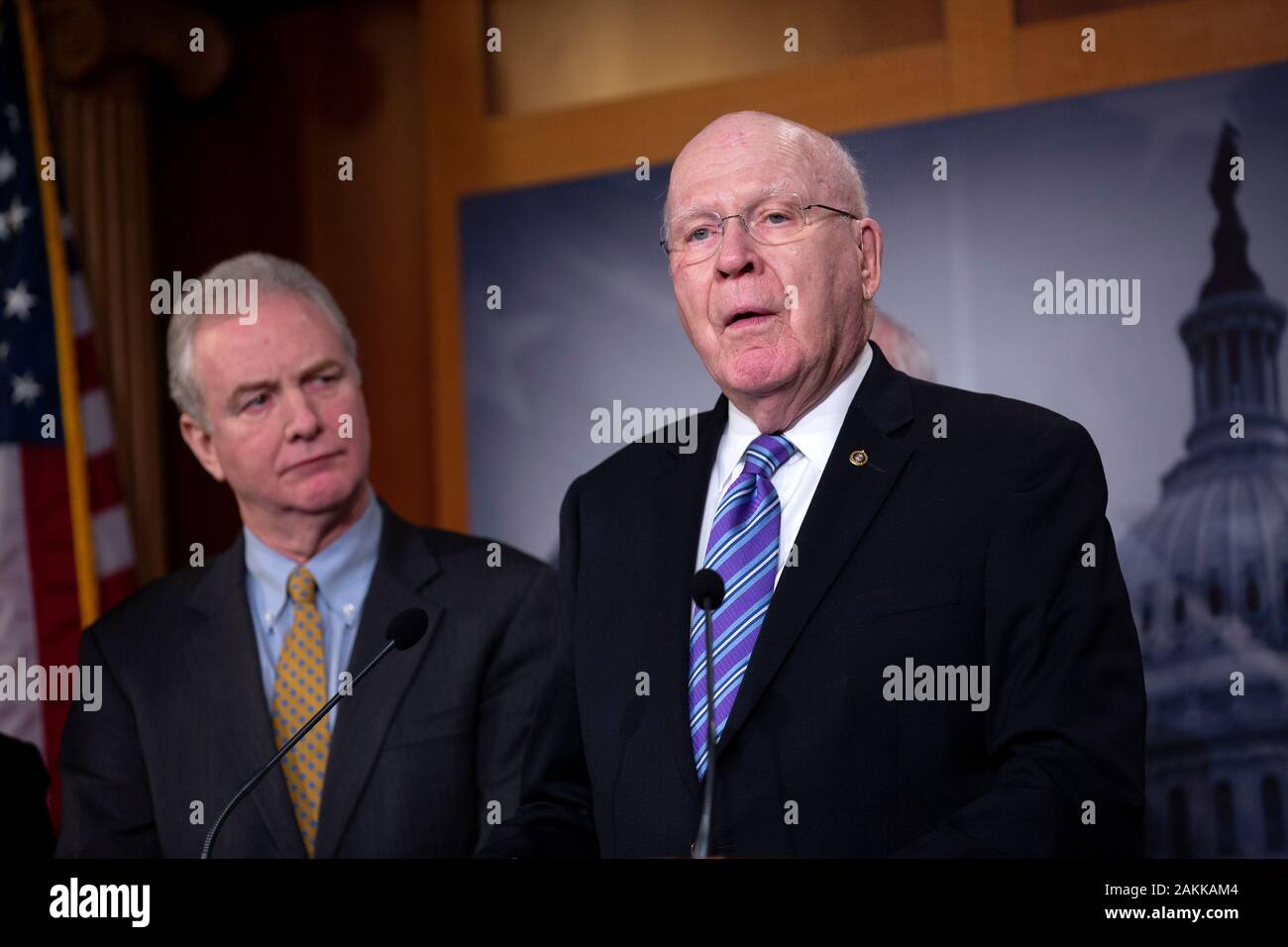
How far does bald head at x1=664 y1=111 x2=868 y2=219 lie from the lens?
88.3 inches

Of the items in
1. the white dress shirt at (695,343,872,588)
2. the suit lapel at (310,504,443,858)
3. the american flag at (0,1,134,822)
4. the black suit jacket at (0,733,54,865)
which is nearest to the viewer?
the white dress shirt at (695,343,872,588)

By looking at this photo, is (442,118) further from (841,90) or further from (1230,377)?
(1230,377)

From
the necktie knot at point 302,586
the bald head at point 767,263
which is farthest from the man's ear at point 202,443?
the bald head at point 767,263

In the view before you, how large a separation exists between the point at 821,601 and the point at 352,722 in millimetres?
1027

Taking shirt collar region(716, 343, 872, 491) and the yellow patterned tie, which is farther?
the yellow patterned tie

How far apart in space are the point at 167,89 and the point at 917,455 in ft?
9.52

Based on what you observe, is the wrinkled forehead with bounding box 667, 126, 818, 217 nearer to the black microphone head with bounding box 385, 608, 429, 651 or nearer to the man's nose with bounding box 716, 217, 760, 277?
the man's nose with bounding box 716, 217, 760, 277

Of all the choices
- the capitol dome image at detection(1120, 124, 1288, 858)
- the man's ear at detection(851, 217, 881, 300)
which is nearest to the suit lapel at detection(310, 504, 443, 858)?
the man's ear at detection(851, 217, 881, 300)

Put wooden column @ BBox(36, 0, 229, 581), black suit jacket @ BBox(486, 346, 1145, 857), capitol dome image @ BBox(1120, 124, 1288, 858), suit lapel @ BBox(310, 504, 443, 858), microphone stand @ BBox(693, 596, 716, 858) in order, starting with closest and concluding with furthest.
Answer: microphone stand @ BBox(693, 596, 716, 858) → black suit jacket @ BBox(486, 346, 1145, 857) → suit lapel @ BBox(310, 504, 443, 858) → capitol dome image @ BBox(1120, 124, 1288, 858) → wooden column @ BBox(36, 0, 229, 581)

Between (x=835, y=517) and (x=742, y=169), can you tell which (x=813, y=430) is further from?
(x=742, y=169)

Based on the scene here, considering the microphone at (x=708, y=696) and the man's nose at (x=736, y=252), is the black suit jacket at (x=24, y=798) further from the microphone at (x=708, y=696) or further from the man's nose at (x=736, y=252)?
the man's nose at (x=736, y=252)

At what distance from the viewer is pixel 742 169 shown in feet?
7.30

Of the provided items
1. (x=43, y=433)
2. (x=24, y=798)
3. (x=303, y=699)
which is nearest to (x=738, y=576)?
(x=303, y=699)

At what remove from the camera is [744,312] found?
7.22ft
